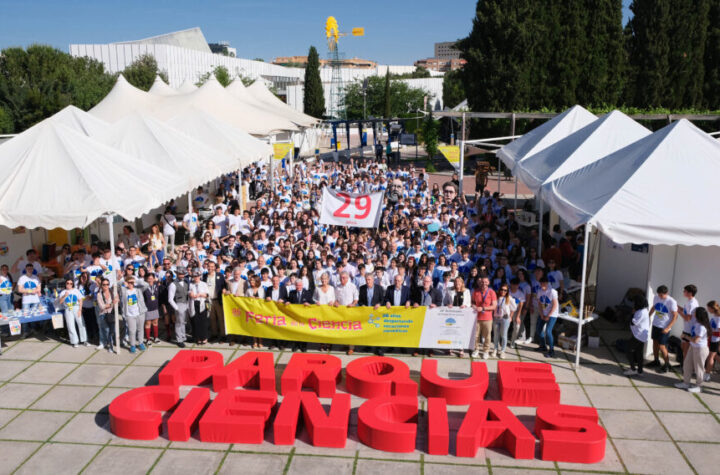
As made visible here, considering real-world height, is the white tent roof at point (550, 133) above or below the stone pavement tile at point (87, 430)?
above

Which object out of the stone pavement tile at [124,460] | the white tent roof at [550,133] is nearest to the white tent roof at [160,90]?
the white tent roof at [550,133]

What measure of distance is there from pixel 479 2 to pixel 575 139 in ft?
82.6

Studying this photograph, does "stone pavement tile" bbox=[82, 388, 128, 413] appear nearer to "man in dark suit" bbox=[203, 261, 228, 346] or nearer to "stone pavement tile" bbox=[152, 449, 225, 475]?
"stone pavement tile" bbox=[152, 449, 225, 475]

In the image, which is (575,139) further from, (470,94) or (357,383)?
(470,94)

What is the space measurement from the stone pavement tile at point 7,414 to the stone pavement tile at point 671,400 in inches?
408

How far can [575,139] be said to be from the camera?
1638cm

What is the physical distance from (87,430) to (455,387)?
5816 millimetres

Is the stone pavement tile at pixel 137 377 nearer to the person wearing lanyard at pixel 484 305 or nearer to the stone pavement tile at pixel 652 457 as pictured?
the person wearing lanyard at pixel 484 305

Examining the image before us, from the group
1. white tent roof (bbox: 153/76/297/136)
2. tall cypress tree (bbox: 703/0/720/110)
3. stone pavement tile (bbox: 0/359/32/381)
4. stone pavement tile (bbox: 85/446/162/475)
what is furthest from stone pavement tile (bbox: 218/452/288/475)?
tall cypress tree (bbox: 703/0/720/110)

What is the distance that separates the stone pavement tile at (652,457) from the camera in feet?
25.8

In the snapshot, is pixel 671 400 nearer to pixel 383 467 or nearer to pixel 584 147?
pixel 383 467

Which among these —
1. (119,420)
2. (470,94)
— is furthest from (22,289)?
(470,94)

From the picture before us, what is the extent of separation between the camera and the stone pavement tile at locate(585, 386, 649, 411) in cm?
959

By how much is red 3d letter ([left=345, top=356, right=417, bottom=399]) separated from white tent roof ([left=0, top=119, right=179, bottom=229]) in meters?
5.90
